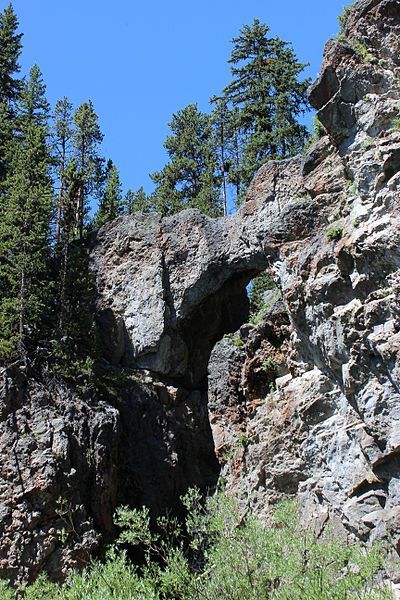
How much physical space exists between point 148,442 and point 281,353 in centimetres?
644

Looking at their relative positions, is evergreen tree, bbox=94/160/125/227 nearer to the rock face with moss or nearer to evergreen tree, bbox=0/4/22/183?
evergreen tree, bbox=0/4/22/183

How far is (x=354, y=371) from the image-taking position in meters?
16.8

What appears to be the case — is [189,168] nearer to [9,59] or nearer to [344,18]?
[9,59]

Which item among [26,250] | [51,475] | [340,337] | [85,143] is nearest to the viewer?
[340,337]

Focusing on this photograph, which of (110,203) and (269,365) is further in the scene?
(110,203)

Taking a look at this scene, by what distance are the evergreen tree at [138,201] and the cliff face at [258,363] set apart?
22.9ft

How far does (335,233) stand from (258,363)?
5.37 metres

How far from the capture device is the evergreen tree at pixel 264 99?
106 ft

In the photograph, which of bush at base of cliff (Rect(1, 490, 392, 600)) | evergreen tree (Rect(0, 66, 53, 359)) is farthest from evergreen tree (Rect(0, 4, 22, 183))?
bush at base of cliff (Rect(1, 490, 392, 600))

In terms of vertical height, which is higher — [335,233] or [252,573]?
[335,233]

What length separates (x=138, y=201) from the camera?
116 feet

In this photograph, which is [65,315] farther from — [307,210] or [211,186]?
[211,186]

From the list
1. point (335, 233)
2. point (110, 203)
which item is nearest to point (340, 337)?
point (335, 233)

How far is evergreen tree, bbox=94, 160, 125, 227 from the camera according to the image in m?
31.8
